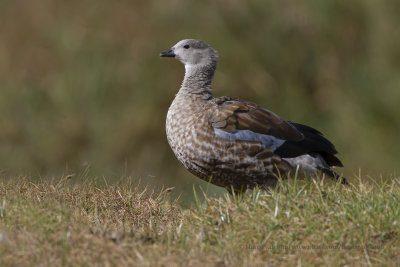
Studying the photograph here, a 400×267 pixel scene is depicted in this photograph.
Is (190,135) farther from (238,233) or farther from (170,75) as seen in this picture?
(170,75)

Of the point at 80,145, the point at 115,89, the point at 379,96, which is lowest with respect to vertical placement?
the point at 80,145

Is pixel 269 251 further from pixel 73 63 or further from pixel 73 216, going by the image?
pixel 73 63

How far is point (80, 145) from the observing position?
12.7 metres

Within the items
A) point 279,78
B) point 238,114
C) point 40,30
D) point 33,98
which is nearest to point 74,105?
point 33,98

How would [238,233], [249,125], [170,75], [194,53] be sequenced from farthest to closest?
[170,75] → [194,53] → [249,125] → [238,233]

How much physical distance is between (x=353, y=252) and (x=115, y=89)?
845 centimetres

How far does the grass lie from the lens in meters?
4.62

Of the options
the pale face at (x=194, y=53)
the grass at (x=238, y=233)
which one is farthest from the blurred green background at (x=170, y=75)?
the grass at (x=238, y=233)

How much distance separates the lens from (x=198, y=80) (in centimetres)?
756

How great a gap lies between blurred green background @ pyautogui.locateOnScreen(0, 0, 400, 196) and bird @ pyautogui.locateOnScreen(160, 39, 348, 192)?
450 centimetres

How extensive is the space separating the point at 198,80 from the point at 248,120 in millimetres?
865

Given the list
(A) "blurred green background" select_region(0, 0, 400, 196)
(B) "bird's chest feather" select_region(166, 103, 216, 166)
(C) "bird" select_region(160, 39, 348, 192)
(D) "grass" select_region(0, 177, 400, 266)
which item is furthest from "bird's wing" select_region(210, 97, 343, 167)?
(A) "blurred green background" select_region(0, 0, 400, 196)

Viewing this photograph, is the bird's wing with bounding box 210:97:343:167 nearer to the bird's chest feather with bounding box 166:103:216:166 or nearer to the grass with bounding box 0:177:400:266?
the bird's chest feather with bounding box 166:103:216:166

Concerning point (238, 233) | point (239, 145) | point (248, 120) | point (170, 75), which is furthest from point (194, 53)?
point (170, 75)
